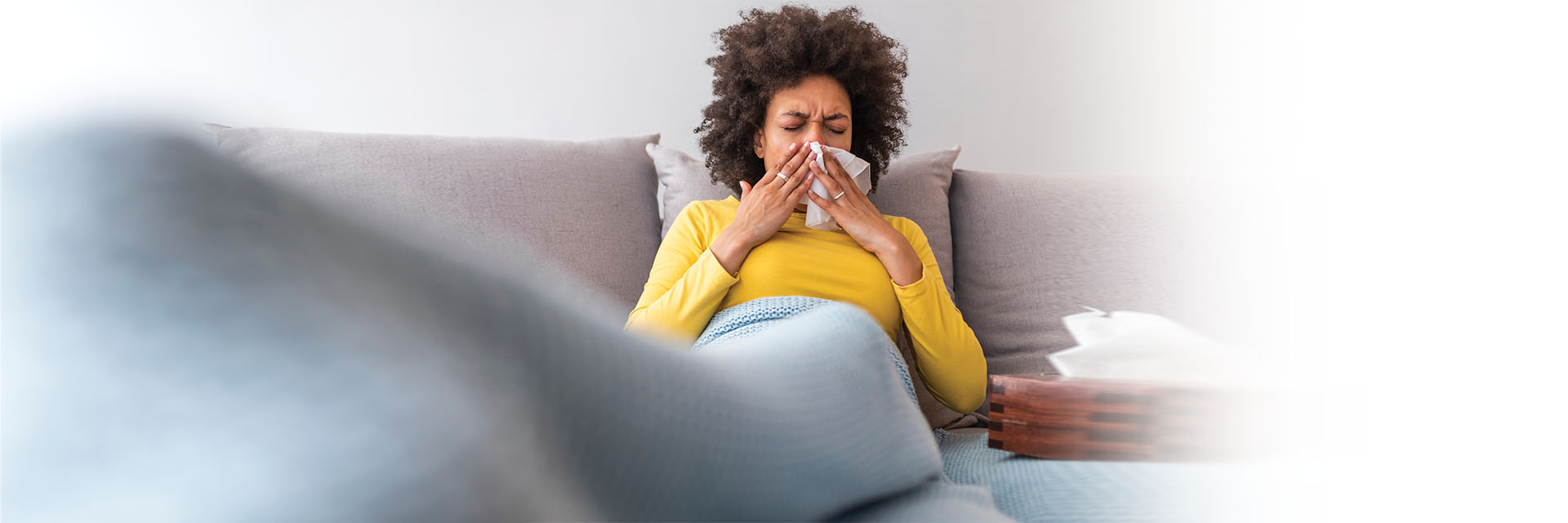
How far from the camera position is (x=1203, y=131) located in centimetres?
221

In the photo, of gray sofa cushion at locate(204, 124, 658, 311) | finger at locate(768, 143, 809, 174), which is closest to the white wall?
gray sofa cushion at locate(204, 124, 658, 311)

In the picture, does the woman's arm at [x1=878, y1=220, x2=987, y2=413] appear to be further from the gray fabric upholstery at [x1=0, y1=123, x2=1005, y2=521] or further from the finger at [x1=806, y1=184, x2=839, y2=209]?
the gray fabric upholstery at [x1=0, y1=123, x2=1005, y2=521]

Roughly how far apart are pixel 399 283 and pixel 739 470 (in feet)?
0.57

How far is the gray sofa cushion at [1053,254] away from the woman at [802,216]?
0.16 meters

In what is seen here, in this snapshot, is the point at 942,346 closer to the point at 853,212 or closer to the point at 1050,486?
the point at 853,212

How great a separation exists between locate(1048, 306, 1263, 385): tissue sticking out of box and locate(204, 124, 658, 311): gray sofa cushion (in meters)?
0.66

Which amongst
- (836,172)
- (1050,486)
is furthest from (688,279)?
(1050,486)

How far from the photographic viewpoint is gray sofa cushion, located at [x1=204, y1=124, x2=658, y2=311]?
120cm

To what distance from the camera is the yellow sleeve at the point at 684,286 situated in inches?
43.1

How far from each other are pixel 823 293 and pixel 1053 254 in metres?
0.45

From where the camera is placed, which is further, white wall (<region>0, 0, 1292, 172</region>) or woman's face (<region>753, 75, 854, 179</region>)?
white wall (<region>0, 0, 1292, 172</region>)

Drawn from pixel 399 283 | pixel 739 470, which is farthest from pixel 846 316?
pixel 399 283

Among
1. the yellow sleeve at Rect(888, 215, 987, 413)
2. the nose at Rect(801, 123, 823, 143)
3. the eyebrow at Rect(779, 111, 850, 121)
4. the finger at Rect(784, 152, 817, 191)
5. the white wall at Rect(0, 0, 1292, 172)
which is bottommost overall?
the yellow sleeve at Rect(888, 215, 987, 413)

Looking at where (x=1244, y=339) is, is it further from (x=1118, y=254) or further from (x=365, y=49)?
(x=365, y=49)
